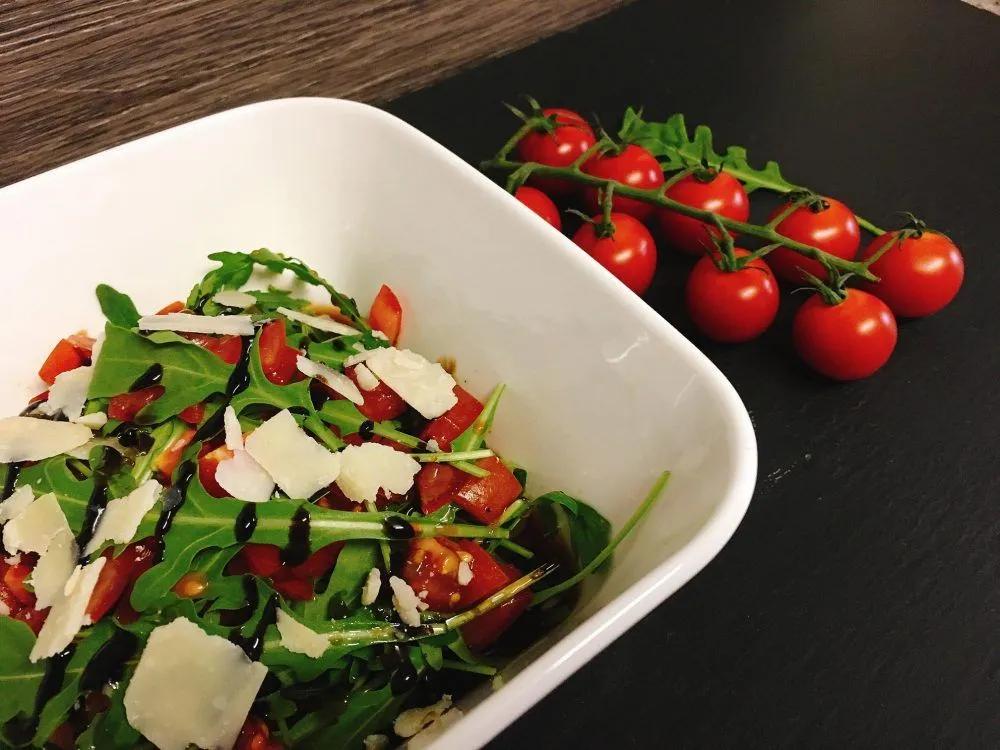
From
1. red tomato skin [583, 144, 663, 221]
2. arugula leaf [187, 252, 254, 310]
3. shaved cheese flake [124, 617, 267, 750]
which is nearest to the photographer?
shaved cheese flake [124, 617, 267, 750]

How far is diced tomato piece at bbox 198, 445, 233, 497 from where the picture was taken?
28.7 inches

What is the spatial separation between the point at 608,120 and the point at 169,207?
3.22 ft

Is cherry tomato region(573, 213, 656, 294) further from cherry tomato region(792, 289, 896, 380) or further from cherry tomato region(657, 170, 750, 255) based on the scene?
cherry tomato region(792, 289, 896, 380)

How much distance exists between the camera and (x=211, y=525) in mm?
697

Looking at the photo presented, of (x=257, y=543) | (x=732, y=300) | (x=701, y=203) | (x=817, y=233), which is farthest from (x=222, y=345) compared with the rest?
(x=817, y=233)

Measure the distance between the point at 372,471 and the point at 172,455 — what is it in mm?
203

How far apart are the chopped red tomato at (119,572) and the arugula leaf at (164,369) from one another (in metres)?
0.14

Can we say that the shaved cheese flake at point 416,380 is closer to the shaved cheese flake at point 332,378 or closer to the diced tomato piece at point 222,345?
the shaved cheese flake at point 332,378

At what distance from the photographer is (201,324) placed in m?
0.83

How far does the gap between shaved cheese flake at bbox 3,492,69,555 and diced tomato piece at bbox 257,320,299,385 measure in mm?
238

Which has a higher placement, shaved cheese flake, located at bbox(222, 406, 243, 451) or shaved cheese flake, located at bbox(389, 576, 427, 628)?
shaved cheese flake, located at bbox(222, 406, 243, 451)

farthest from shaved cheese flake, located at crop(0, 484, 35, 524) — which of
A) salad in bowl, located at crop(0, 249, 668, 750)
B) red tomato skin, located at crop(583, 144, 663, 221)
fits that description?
red tomato skin, located at crop(583, 144, 663, 221)

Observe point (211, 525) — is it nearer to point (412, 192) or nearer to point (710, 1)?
point (412, 192)

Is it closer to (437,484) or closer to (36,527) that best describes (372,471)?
(437,484)
